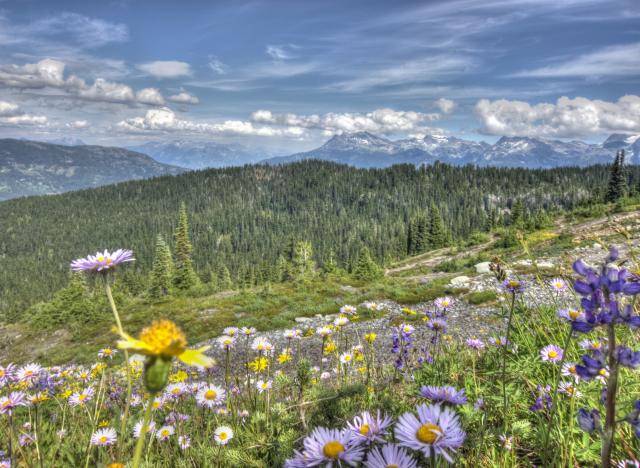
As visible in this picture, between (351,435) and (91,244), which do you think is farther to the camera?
(91,244)

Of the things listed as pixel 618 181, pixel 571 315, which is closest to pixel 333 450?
pixel 571 315

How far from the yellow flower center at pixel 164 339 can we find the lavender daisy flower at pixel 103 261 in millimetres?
658

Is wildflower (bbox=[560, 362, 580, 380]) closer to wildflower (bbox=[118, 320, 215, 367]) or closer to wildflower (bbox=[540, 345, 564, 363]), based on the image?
wildflower (bbox=[540, 345, 564, 363])

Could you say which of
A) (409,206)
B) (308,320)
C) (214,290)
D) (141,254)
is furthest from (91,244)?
(308,320)

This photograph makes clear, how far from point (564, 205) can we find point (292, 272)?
12175cm

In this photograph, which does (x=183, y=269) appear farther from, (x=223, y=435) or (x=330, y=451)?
(x=330, y=451)

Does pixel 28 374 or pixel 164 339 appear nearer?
pixel 164 339

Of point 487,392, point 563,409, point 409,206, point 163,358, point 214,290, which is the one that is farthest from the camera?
point 409,206

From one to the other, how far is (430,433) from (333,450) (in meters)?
0.34

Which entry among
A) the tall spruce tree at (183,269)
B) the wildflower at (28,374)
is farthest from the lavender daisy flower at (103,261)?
the tall spruce tree at (183,269)

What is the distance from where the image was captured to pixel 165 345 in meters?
1.08

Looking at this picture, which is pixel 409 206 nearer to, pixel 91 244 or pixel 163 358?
pixel 91 244

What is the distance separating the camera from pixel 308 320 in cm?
1784

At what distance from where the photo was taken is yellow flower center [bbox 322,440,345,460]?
125 cm
